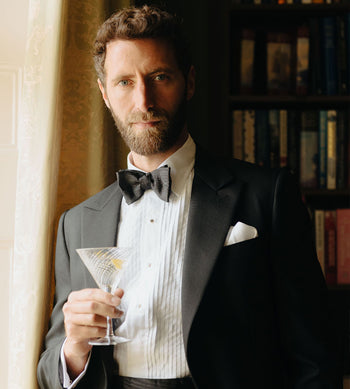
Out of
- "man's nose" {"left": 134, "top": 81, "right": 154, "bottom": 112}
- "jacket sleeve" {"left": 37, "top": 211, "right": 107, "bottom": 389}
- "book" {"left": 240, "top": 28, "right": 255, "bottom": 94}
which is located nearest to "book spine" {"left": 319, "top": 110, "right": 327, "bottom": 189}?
"book" {"left": 240, "top": 28, "right": 255, "bottom": 94}

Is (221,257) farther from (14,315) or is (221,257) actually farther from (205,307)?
(14,315)

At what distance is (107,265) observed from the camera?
3.63 ft

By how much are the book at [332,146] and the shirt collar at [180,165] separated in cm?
82

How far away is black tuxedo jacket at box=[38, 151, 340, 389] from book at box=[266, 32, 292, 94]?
0.84m

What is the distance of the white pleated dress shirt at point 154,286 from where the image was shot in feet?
3.82

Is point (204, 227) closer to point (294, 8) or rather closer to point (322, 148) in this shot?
point (322, 148)

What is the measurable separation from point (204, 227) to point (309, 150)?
94 cm

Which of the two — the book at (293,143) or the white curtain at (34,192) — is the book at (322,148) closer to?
the book at (293,143)

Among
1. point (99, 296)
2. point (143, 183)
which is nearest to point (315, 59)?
point (143, 183)

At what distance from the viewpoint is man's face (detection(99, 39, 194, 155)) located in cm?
126

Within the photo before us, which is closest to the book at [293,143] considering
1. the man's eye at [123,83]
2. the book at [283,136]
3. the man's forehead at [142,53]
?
the book at [283,136]

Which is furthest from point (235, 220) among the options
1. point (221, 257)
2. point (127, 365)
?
point (127, 365)

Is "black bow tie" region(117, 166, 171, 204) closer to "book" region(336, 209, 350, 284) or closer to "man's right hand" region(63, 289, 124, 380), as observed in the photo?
"man's right hand" region(63, 289, 124, 380)

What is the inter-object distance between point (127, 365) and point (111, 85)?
784 millimetres
